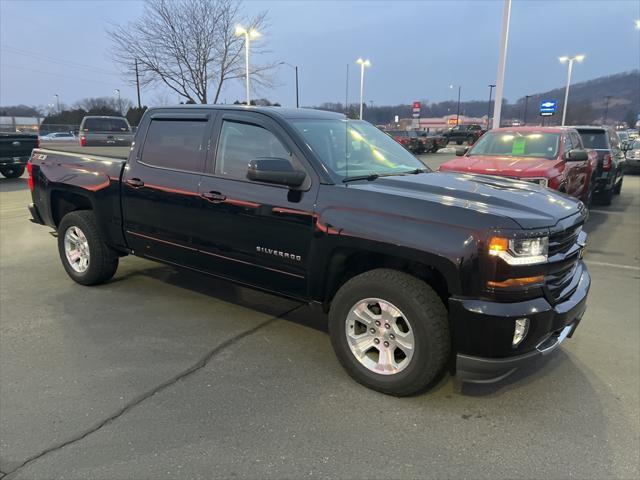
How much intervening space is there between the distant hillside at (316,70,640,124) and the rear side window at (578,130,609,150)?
70.5 metres

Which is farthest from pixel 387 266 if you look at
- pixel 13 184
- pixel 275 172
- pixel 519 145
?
pixel 13 184

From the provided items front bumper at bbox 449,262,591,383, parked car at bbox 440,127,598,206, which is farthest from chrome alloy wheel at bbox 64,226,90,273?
parked car at bbox 440,127,598,206

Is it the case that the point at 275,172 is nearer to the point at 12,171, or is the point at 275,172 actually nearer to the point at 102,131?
the point at 12,171

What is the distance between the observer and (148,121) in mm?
4762

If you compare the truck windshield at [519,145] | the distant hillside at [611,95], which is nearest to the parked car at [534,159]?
the truck windshield at [519,145]

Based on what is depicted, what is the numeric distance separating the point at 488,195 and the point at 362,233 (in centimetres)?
88

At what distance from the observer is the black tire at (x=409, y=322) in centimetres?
304

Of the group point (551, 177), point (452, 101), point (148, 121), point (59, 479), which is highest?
point (452, 101)

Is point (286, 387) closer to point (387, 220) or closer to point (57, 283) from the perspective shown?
point (387, 220)

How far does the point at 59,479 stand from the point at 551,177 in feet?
23.8

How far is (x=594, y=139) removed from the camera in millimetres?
12375

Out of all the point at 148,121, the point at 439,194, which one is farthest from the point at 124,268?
Answer: the point at 439,194

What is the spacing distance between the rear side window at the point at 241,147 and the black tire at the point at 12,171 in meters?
13.9

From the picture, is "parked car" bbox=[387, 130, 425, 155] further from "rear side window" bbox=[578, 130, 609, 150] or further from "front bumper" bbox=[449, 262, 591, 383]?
"front bumper" bbox=[449, 262, 591, 383]
